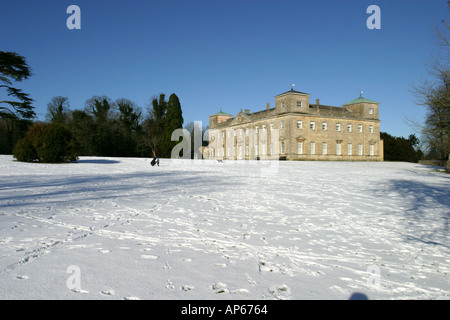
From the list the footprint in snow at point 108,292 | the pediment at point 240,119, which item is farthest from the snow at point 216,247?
Result: the pediment at point 240,119

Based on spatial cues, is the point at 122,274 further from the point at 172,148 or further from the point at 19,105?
the point at 172,148

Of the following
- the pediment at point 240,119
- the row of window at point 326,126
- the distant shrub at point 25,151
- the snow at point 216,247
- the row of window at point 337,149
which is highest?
the pediment at point 240,119

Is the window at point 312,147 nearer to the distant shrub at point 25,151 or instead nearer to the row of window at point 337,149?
the row of window at point 337,149

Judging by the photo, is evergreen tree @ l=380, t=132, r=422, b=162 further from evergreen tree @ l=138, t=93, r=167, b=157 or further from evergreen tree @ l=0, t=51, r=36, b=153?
evergreen tree @ l=0, t=51, r=36, b=153

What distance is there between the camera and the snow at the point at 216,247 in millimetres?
3596

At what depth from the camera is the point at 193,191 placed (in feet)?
34.9

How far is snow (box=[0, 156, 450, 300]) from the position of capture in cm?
360

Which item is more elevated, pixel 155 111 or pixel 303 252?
pixel 155 111

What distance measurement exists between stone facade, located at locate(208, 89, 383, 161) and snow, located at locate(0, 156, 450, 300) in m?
37.8

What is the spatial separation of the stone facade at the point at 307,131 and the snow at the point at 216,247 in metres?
37.8

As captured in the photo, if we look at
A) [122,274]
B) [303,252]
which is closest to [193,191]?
[303,252]

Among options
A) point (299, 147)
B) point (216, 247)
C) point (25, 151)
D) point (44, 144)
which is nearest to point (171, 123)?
point (299, 147)

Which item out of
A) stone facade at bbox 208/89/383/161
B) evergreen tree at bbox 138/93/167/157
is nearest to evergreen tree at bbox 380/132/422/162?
stone facade at bbox 208/89/383/161
